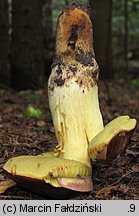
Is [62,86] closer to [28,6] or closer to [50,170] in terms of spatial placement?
[50,170]

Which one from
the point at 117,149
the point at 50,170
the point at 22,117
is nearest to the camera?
the point at 50,170

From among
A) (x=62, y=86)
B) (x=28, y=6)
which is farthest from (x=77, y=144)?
(x=28, y=6)

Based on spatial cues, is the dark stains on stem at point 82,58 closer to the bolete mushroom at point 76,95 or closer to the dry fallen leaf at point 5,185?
the bolete mushroom at point 76,95

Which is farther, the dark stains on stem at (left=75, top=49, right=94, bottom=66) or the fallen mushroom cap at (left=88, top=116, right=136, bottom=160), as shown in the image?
the dark stains on stem at (left=75, top=49, right=94, bottom=66)

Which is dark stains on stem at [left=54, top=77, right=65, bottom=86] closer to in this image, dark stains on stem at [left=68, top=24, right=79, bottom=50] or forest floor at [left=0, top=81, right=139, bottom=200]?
dark stains on stem at [left=68, top=24, right=79, bottom=50]

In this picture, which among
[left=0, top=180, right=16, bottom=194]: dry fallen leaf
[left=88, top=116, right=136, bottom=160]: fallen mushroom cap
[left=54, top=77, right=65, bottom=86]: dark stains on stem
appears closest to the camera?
[left=88, top=116, right=136, bottom=160]: fallen mushroom cap

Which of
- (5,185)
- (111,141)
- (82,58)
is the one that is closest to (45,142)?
(5,185)

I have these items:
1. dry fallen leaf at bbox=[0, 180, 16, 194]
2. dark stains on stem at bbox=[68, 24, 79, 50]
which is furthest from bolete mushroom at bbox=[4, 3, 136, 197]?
dry fallen leaf at bbox=[0, 180, 16, 194]
